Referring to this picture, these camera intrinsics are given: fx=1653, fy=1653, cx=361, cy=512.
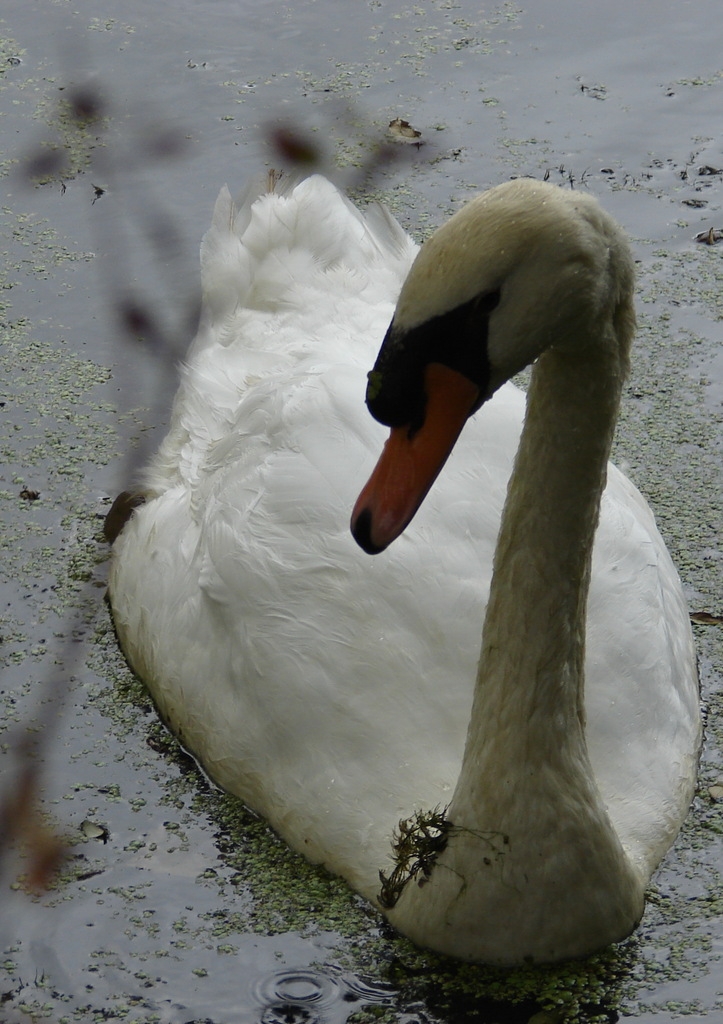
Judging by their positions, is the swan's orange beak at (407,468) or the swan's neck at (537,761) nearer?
the swan's orange beak at (407,468)

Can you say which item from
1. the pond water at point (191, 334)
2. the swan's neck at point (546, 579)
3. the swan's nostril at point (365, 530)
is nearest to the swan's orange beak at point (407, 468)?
the swan's nostril at point (365, 530)

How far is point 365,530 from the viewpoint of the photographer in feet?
10.3

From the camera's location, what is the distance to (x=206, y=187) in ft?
24.5

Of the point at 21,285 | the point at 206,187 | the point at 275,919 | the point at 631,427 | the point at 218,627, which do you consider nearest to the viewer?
the point at 275,919

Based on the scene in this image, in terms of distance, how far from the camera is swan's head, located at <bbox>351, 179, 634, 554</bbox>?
297cm

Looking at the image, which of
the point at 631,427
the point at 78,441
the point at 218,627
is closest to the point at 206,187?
the point at 78,441

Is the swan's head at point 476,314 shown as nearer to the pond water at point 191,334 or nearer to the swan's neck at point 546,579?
the swan's neck at point 546,579

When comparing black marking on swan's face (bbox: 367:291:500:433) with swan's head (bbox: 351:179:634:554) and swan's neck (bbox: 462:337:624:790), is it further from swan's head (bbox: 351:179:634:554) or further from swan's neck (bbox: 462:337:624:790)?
swan's neck (bbox: 462:337:624:790)

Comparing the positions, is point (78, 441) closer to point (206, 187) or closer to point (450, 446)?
point (206, 187)

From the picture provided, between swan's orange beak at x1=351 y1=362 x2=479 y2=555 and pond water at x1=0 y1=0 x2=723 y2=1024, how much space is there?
521 millimetres

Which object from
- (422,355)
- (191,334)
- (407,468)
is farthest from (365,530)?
(191,334)

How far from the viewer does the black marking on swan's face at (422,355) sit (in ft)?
9.79

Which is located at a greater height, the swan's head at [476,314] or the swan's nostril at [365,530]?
the swan's head at [476,314]

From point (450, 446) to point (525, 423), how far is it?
37cm
